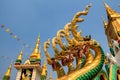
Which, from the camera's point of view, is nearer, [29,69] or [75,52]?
[75,52]

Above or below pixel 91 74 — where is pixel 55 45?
above

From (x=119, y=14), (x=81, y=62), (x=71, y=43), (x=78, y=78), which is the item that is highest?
(x=119, y=14)

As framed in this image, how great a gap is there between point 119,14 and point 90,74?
11.0m

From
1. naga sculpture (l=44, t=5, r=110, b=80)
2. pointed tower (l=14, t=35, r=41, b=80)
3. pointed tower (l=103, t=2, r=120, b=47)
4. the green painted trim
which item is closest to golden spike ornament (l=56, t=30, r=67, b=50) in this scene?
naga sculpture (l=44, t=5, r=110, b=80)

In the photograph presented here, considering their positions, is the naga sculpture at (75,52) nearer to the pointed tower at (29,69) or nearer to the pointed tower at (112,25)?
the pointed tower at (29,69)

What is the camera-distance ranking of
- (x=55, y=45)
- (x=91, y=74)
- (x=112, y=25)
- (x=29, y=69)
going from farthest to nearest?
(x=112, y=25), (x=29, y=69), (x=55, y=45), (x=91, y=74)

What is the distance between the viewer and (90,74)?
5.83m

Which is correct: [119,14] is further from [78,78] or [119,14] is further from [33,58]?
[78,78]

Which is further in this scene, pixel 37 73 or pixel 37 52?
pixel 37 52

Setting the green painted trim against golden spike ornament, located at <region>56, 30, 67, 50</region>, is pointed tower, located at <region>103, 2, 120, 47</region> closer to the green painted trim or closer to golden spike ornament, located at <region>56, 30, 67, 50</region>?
golden spike ornament, located at <region>56, 30, 67, 50</region>

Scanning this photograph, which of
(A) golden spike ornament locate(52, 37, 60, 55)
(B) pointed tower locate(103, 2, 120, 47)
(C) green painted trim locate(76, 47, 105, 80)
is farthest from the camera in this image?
(B) pointed tower locate(103, 2, 120, 47)

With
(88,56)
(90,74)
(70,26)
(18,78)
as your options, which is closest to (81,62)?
(88,56)

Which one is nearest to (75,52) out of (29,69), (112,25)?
(29,69)

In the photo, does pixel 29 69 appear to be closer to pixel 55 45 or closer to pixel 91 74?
pixel 55 45
